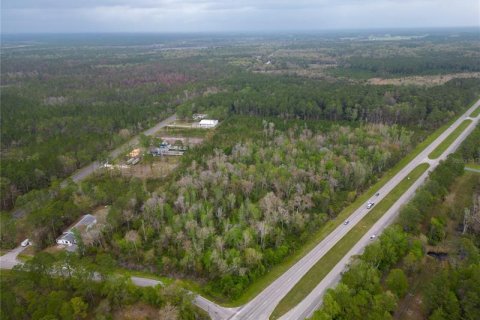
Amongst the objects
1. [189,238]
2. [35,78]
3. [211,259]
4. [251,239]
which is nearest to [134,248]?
[189,238]

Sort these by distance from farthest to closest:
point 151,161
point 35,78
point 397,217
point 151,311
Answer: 1. point 35,78
2. point 151,161
3. point 397,217
4. point 151,311

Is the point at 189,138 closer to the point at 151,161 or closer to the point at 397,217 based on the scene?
the point at 151,161

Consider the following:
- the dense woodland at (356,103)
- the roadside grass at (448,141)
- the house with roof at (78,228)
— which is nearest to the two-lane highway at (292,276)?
the roadside grass at (448,141)

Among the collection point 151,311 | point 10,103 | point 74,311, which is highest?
point 10,103

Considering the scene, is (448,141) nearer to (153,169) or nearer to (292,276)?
(292,276)

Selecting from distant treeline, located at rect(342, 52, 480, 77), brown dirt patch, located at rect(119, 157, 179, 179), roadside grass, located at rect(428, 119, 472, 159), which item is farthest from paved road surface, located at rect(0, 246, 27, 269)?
distant treeline, located at rect(342, 52, 480, 77)

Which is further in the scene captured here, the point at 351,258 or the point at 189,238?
the point at 189,238

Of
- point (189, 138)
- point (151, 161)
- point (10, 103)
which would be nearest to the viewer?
point (151, 161)
